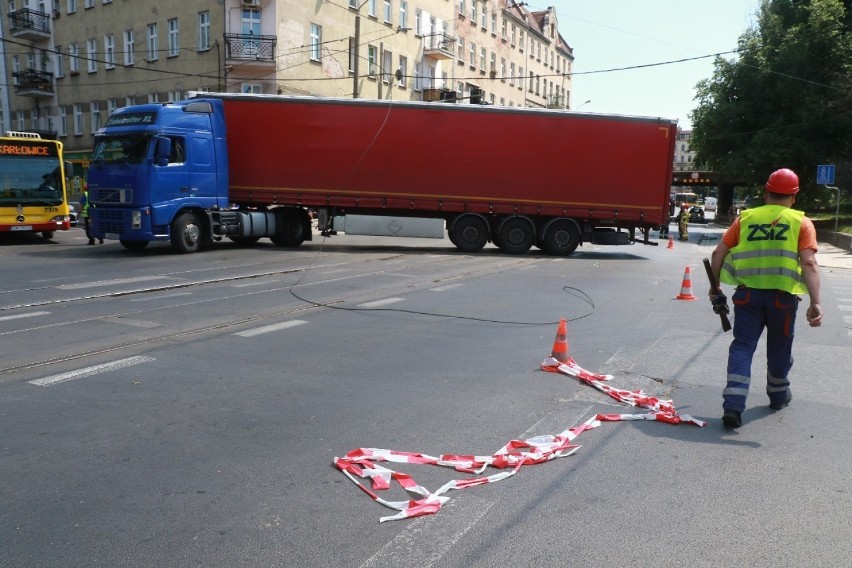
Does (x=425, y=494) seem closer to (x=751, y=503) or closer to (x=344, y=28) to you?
(x=751, y=503)

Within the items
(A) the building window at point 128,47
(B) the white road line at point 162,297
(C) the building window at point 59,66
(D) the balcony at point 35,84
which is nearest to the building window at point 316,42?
(A) the building window at point 128,47

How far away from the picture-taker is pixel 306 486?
12.8 feet

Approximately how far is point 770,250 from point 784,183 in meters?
0.50

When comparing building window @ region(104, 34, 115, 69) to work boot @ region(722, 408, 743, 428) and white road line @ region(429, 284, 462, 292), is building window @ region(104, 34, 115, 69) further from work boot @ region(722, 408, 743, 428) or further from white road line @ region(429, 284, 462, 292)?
work boot @ region(722, 408, 743, 428)

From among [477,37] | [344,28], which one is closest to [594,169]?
[344,28]

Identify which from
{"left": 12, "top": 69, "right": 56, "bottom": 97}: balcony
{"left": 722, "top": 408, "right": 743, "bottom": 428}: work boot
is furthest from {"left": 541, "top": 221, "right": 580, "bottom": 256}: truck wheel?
{"left": 12, "top": 69, "right": 56, "bottom": 97}: balcony

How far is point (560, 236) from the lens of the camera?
20781 millimetres

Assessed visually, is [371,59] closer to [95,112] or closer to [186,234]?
[95,112]

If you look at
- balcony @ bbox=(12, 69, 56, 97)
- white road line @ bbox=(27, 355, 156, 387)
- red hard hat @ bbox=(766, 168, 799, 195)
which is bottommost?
white road line @ bbox=(27, 355, 156, 387)

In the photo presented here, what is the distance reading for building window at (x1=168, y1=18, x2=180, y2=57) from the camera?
3484 centimetres

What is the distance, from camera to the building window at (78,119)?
4056 cm

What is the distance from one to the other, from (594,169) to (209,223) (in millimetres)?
10351

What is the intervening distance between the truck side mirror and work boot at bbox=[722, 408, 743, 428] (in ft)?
48.3

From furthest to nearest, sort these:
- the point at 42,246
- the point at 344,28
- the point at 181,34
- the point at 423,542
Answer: the point at 344,28
the point at 181,34
the point at 42,246
the point at 423,542
